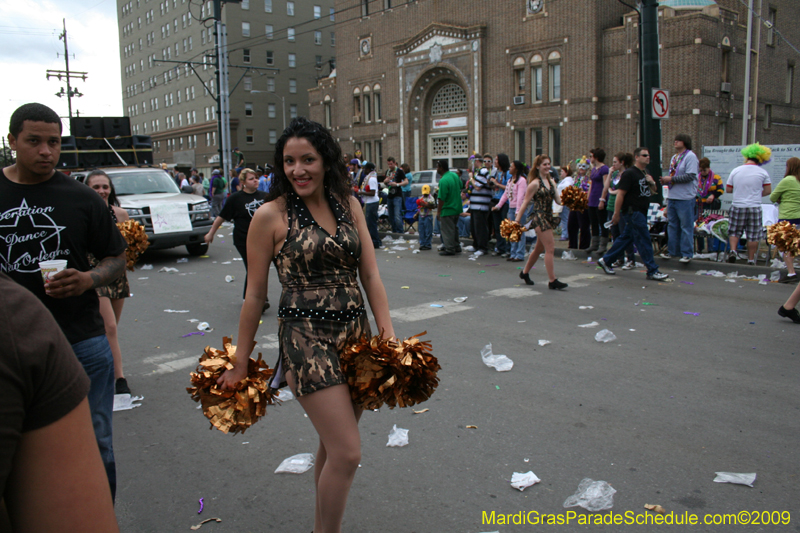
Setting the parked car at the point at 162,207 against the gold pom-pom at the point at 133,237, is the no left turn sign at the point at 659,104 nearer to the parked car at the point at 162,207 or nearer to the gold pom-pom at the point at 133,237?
the parked car at the point at 162,207

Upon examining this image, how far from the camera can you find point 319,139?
2.83 meters

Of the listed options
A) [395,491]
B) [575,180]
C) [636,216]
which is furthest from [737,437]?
[575,180]

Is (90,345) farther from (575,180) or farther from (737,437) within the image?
(575,180)

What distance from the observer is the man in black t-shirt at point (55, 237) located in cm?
279

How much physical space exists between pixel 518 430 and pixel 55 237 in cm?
309

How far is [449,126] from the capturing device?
38.7 meters

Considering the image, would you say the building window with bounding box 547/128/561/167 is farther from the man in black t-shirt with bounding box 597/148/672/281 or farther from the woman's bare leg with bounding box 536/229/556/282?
the woman's bare leg with bounding box 536/229/556/282

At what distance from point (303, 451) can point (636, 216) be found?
25.2ft

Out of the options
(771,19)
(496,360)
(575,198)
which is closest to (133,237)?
(496,360)

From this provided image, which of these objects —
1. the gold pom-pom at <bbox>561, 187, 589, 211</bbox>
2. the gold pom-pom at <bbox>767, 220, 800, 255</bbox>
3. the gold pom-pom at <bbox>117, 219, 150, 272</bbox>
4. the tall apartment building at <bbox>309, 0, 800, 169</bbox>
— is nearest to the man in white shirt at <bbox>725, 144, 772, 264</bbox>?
the gold pom-pom at <bbox>561, 187, 589, 211</bbox>

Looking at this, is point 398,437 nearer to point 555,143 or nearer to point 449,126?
point 555,143

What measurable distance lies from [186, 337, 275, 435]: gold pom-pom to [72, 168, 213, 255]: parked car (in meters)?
11.0

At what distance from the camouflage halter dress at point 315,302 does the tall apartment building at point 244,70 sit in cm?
6680

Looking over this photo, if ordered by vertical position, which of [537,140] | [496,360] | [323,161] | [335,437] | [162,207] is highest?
[537,140]
